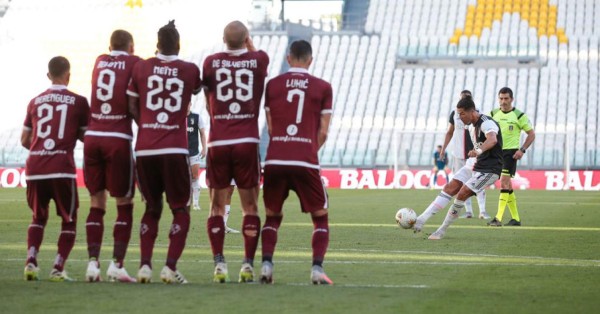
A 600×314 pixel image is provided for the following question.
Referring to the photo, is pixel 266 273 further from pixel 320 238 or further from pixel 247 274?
pixel 320 238

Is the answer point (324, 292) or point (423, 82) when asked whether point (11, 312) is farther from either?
point (423, 82)

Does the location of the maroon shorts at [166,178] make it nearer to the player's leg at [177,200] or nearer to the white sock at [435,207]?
the player's leg at [177,200]

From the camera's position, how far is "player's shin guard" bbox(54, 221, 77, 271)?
9.73 meters

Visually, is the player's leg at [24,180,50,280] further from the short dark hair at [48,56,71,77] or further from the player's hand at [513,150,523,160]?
the player's hand at [513,150,523,160]

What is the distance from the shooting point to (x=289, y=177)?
979 cm

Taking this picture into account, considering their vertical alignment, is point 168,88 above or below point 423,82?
below

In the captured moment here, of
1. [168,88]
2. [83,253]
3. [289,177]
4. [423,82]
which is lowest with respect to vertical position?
[83,253]

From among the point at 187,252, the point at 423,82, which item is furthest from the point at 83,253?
the point at 423,82

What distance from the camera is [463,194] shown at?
51.9 ft

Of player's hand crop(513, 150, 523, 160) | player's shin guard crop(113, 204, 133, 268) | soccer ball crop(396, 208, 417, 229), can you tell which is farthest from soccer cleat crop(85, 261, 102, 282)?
player's hand crop(513, 150, 523, 160)

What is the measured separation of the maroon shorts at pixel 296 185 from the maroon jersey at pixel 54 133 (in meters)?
1.63

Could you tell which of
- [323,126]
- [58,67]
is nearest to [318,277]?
[323,126]

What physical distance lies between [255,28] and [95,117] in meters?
45.7

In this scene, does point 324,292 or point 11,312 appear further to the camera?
point 324,292
